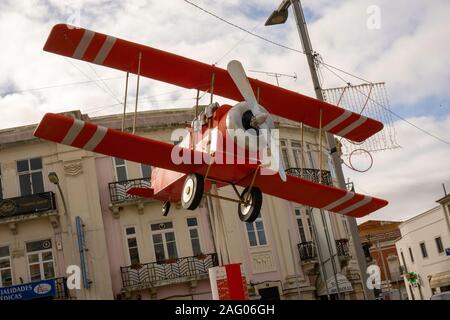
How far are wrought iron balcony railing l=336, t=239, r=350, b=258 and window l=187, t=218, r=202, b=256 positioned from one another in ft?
25.6

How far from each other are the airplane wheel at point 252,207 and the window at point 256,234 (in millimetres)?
18126

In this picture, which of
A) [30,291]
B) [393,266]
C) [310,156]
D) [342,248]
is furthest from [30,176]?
[393,266]

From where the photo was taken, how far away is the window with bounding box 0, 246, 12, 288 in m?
27.1

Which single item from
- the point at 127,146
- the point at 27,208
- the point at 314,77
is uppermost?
the point at 27,208

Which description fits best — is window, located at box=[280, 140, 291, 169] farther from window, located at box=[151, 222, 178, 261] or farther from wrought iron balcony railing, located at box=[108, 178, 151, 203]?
wrought iron balcony railing, located at box=[108, 178, 151, 203]

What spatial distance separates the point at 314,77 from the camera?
46.5 feet

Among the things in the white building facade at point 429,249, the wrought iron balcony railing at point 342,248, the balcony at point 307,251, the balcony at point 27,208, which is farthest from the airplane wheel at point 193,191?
the white building facade at point 429,249

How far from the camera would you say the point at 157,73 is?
11.9m

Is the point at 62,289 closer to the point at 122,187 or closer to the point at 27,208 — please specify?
the point at 27,208

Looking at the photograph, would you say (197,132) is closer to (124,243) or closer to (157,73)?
(157,73)

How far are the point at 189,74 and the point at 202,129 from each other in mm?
1151

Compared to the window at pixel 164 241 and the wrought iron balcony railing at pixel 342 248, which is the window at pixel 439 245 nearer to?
the wrought iron balcony railing at pixel 342 248

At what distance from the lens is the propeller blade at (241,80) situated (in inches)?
443
